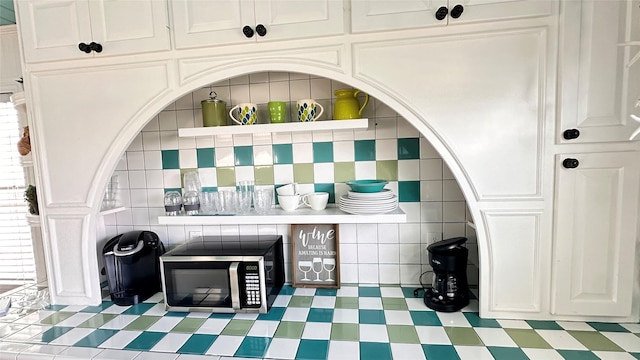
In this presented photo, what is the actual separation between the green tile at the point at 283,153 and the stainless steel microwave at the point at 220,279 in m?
0.49

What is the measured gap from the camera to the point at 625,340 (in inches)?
44.2

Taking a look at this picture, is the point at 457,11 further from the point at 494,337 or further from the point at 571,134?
the point at 494,337

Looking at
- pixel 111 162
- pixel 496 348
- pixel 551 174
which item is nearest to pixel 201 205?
pixel 111 162

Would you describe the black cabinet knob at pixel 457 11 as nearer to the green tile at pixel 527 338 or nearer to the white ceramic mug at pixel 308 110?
the white ceramic mug at pixel 308 110

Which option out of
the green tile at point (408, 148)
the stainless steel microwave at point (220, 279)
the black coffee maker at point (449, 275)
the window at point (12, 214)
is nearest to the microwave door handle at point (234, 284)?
the stainless steel microwave at point (220, 279)

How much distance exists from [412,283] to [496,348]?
1.89ft

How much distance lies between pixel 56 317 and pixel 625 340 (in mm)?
2428

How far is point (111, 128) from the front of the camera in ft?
4.73

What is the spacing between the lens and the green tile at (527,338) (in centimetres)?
111

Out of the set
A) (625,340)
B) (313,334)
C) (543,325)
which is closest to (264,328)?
(313,334)

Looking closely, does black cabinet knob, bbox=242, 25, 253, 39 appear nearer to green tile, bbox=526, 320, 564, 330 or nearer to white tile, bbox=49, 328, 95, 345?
white tile, bbox=49, 328, 95, 345

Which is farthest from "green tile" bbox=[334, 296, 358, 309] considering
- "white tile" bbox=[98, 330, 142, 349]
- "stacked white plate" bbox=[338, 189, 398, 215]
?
"white tile" bbox=[98, 330, 142, 349]

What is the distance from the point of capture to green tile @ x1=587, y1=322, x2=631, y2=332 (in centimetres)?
119

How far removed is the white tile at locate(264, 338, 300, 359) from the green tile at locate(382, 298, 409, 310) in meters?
0.48
